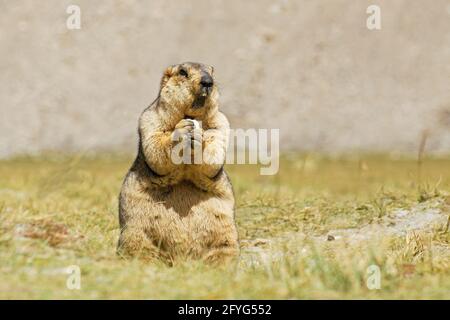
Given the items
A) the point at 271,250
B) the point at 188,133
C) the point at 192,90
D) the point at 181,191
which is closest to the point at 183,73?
the point at 192,90

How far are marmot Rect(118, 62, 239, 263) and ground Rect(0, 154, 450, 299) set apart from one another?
329 millimetres

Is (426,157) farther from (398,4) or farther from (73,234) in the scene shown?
(73,234)

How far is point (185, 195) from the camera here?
749 cm

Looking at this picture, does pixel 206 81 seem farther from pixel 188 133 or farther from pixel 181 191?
pixel 181 191

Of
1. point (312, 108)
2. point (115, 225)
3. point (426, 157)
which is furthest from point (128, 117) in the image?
point (115, 225)

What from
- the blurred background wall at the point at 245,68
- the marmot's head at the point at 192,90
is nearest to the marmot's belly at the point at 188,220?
the marmot's head at the point at 192,90

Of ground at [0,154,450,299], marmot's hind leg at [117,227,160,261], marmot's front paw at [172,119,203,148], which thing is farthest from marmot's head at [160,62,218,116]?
ground at [0,154,450,299]

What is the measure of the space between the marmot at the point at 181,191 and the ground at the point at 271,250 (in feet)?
1.08

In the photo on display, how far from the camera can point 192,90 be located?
24.2 feet

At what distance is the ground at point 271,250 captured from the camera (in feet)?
19.0

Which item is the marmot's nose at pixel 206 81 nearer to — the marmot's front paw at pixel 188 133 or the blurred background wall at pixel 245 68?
the marmot's front paw at pixel 188 133

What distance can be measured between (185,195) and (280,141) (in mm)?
29772
